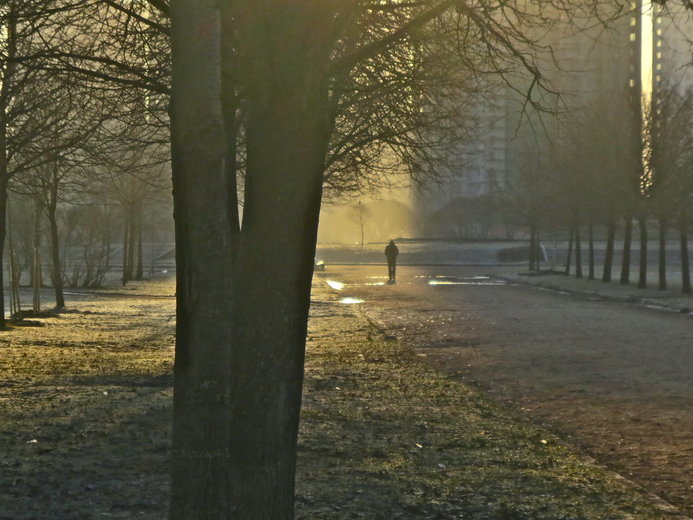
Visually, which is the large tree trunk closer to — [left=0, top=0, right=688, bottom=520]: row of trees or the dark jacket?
[left=0, top=0, right=688, bottom=520]: row of trees

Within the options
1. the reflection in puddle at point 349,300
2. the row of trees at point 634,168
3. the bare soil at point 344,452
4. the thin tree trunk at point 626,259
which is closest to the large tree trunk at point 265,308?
the bare soil at point 344,452

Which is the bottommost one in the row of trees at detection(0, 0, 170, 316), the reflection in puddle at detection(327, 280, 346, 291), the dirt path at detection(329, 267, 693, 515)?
the reflection in puddle at detection(327, 280, 346, 291)

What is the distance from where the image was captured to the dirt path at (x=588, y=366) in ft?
32.6

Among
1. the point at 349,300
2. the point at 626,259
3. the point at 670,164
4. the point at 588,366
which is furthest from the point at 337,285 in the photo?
the point at 588,366

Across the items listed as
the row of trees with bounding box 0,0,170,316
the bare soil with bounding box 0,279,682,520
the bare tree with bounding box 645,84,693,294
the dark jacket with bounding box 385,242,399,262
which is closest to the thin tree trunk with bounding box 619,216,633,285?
the bare tree with bounding box 645,84,693,294

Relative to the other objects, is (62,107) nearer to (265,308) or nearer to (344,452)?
(344,452)

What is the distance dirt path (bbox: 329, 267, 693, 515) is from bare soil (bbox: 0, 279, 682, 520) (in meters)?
0.45

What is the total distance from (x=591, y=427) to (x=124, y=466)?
4676mm

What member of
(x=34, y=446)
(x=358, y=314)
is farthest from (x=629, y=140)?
(x=34, y=446)

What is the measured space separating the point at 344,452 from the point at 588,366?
8.18 metres

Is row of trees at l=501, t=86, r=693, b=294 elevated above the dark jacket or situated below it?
above

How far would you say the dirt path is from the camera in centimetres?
994

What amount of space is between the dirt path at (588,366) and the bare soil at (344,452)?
0.45 m

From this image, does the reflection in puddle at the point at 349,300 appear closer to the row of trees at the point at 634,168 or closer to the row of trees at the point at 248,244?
the row of trees at the point at 634,168
